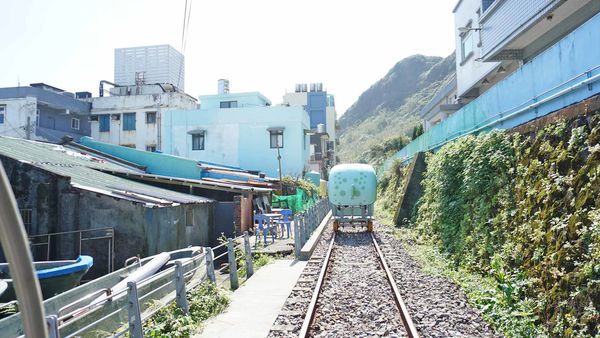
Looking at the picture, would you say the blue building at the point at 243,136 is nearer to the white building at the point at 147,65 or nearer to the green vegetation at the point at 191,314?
the white building at the point at 147,65

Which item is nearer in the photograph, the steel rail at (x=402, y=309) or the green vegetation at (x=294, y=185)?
the steel rail at (x=402, y=309)

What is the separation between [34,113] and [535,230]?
124 ft

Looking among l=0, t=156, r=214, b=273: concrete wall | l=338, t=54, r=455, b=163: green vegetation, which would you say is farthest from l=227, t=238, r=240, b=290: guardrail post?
l=338, t=54, r=455, b=163: green vegetation

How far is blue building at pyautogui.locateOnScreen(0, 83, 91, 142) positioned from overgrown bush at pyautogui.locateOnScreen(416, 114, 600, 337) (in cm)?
3500

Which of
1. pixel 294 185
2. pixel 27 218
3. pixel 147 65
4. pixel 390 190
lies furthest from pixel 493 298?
pixel 147 65

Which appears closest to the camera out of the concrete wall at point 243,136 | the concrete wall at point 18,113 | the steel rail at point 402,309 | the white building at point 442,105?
the steel rail at point 402,309

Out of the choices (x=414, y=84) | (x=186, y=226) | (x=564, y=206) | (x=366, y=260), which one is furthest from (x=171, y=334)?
(x=414, y=84)

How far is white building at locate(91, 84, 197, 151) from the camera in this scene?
3916 cm

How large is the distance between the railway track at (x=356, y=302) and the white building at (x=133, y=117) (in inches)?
1196

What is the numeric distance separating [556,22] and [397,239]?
916 cm

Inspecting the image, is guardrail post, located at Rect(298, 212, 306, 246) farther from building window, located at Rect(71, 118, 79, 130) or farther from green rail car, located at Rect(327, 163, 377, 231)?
building window, located at Rect(71, 118, 79, 130)

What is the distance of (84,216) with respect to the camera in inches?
519

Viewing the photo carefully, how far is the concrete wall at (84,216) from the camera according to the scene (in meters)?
12.9

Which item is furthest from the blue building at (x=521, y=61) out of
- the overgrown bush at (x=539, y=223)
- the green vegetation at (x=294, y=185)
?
the green vegetation at (x=294, y=185)
